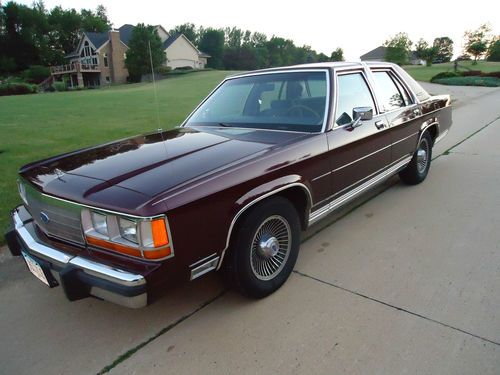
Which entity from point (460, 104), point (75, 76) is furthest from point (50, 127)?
point (75, 76)

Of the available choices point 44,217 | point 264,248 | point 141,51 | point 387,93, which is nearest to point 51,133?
point 44,217

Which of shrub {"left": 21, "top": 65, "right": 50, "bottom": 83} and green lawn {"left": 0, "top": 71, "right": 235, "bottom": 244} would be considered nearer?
green lawn {"left": 0, "top": 71, "right": 235, "bottom": 244}

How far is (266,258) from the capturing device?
2834 mm

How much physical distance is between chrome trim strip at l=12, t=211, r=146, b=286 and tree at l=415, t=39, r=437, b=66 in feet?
196

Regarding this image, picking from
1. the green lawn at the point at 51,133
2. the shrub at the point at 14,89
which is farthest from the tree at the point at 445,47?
the green lawn at the point at 51,133

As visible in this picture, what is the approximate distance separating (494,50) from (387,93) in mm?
71830

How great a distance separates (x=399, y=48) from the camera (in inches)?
2231

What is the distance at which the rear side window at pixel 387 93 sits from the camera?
417 cm

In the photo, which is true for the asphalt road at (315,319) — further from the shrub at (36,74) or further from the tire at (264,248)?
the shrub at (36,74)

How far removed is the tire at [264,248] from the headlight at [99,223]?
32.0 inches

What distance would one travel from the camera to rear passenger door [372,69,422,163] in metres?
4.19

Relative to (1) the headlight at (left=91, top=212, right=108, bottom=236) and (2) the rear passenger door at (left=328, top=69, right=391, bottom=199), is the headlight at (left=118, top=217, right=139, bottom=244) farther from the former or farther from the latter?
(2) the rear passenger door at (left=328, top=69, right=391, bottom=199)

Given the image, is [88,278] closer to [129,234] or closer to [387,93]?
[129,234]

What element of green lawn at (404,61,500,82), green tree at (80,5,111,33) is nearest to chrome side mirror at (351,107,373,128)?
green lawn at (404,61,500,82)
